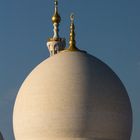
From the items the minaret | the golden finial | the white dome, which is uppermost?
the golden finial

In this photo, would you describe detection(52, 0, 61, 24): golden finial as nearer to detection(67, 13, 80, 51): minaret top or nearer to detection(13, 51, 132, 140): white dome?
detection(67, 13, 80, 51): minaret top

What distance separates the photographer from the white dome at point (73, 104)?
1124 inches

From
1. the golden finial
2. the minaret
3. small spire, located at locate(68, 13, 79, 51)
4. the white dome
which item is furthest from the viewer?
the golden finial

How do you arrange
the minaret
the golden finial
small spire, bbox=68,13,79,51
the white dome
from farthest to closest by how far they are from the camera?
1. the golden finial
2. the minaret
3. small spire, bbox=68,13,79,51
4. the white dome

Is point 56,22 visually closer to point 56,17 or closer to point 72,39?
point 56,17

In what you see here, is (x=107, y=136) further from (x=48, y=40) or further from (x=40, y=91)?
(x=48, y=40)

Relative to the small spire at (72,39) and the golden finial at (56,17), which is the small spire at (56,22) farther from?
the small spire at (72,39)

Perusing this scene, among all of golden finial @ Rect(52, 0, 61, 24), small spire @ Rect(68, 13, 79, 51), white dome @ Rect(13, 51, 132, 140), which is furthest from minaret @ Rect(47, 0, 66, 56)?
white dome @ Rect(13, 51, 132, 140)

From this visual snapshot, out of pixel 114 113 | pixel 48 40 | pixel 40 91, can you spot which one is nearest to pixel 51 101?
pixel 40 91

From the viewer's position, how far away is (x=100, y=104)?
94.3 ft

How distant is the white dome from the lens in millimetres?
28547

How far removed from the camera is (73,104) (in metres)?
28.6

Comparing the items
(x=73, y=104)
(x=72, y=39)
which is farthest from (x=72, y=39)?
(x=73, y=104)

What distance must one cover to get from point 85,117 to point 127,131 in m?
2.59
